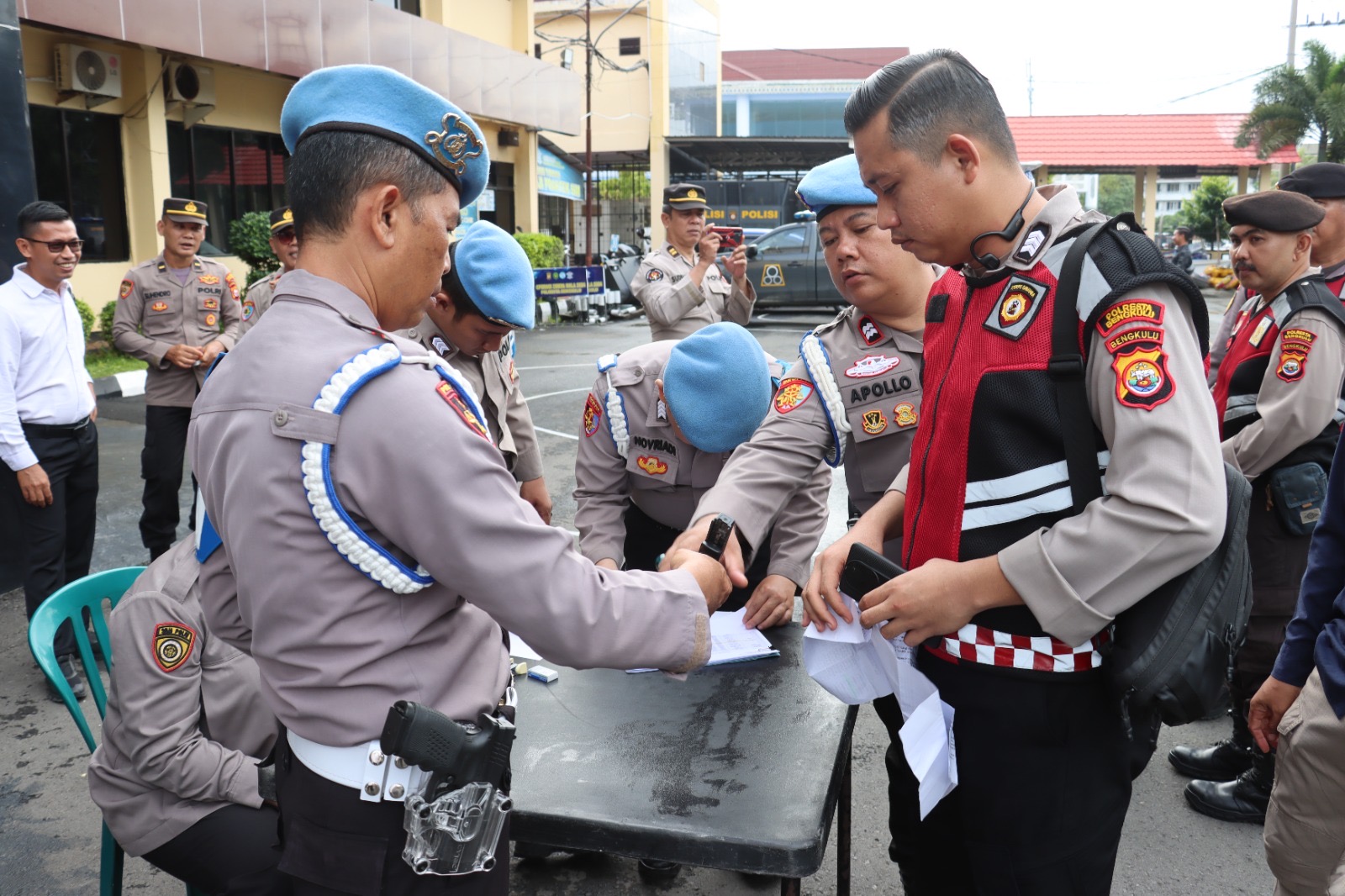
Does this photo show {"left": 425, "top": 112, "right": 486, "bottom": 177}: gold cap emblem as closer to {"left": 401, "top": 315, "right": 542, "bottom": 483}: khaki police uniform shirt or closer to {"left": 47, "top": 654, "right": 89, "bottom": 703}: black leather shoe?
{"left": 401, "top": 315, "right": 542, "bottom": 483}: khaki police uniform shirt

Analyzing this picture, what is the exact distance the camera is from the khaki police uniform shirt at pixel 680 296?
6438 millimetres

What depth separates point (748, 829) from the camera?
5.50 ft

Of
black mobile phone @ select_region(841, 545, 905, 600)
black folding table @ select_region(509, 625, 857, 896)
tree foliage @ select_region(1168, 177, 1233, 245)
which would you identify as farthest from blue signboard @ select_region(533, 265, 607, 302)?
tree foliage @ select_region(1168, 177, 1233, 245)

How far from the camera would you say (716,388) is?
9.02 ft

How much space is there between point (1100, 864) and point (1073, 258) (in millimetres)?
987

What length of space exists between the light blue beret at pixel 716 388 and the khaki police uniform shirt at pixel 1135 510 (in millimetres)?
1303

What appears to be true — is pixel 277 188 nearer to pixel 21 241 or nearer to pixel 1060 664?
pixel 21 241

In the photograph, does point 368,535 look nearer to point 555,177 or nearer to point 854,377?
point 854,377

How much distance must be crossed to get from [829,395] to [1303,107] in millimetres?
25680

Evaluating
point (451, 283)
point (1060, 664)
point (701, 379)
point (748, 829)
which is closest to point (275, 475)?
point (748, 829)

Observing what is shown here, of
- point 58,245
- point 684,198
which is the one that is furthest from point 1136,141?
point 58,245

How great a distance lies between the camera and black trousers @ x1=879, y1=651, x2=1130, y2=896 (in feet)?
5.38

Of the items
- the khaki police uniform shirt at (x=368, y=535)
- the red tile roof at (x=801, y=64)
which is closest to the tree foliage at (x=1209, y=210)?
the red tile roof at (x=801, y=64)

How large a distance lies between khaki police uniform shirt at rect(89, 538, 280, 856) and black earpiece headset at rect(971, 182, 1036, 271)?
5.68 feet
